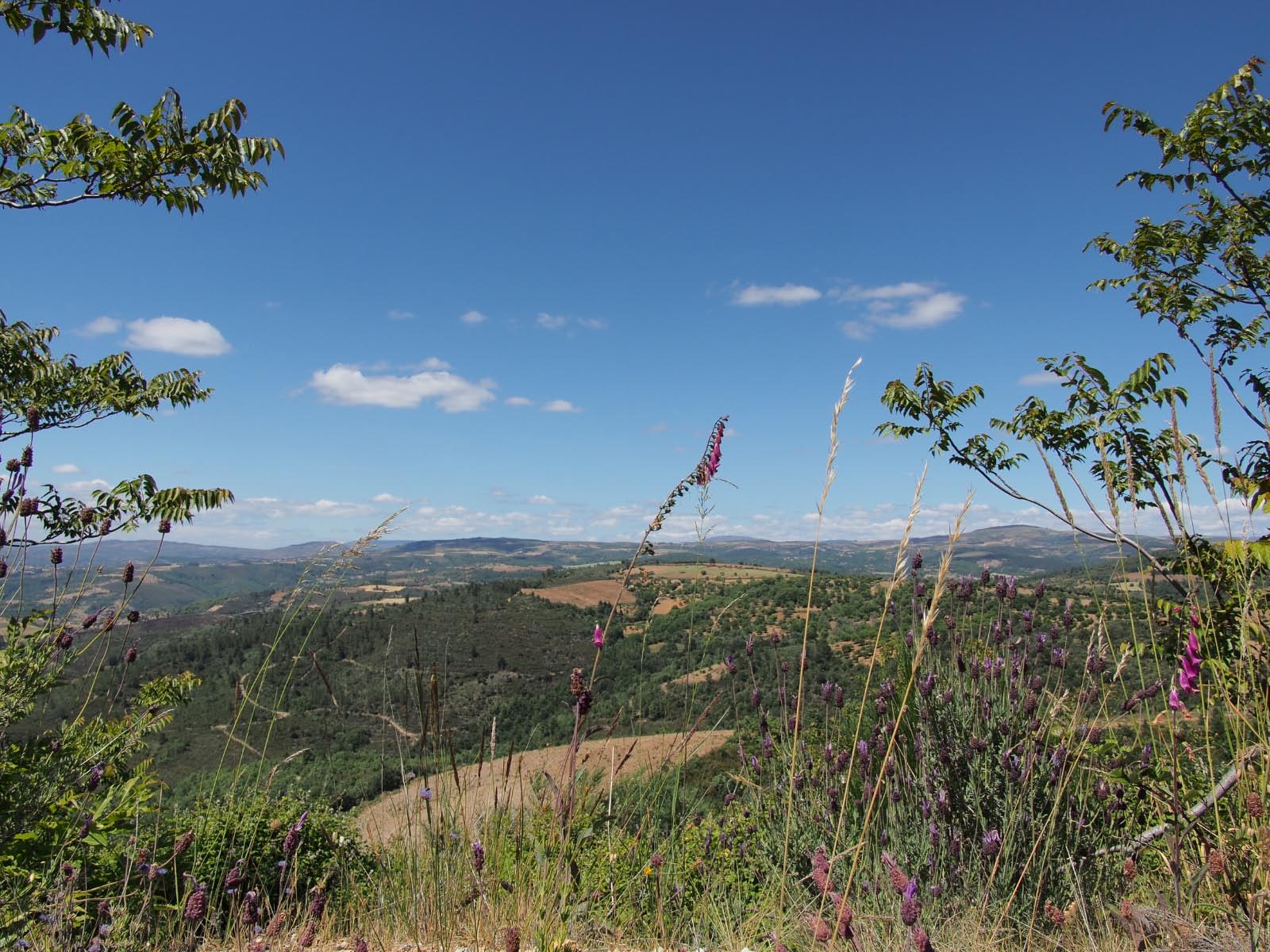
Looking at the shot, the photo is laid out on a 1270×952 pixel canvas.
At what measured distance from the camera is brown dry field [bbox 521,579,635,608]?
5293 cm

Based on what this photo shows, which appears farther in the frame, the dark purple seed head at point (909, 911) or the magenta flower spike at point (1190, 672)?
the magenta flower spike at point (1190, 672)

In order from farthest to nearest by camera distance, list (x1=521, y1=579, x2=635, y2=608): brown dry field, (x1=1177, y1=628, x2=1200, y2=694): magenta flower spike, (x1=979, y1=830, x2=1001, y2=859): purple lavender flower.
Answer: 1. (x1=521, y1=579, x2=635, y2=608): brown dry field
2. (x1=1177, y1=628, x2=1200, y2=694): magenta flower spike
3. (x1=979, y1=830, x2=1001, y2=859): purple lavender flower

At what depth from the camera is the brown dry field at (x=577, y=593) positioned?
52.9 meters

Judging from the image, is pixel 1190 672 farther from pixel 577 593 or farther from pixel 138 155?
pixel 577 593

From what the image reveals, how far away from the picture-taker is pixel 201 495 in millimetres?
5414

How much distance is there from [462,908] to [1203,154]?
18.1ft

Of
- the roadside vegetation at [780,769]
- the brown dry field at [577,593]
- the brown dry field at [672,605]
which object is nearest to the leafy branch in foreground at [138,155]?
the roadside vegetation at [780,769]

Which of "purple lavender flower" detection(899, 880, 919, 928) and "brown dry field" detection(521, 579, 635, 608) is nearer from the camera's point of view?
"purple lavender flower" detection(899, 880, 919, 928)

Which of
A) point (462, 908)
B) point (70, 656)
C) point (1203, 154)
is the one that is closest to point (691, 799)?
Result: point (462, 908)

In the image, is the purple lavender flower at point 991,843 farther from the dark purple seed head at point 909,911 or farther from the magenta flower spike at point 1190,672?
the dark purple seed head at point 909,911

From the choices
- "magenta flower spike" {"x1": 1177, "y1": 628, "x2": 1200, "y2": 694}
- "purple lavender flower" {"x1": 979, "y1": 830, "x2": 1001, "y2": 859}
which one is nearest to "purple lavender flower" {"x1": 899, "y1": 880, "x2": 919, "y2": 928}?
"purple lavender flower" {"x1": 979, "y1": 830, "x2": 1001, "y2": 859}

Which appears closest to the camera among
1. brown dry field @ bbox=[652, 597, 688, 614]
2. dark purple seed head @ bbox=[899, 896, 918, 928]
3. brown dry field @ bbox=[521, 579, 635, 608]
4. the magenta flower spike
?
dark purple seed head @ bbox=[899, 896, 918, 928]

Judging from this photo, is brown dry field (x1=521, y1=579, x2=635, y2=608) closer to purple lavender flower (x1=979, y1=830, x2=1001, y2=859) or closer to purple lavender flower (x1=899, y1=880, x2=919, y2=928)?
purple lavender flower (x1=979, y1=830, x2=1001, y2=859)

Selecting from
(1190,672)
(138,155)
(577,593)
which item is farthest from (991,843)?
(577,593)
